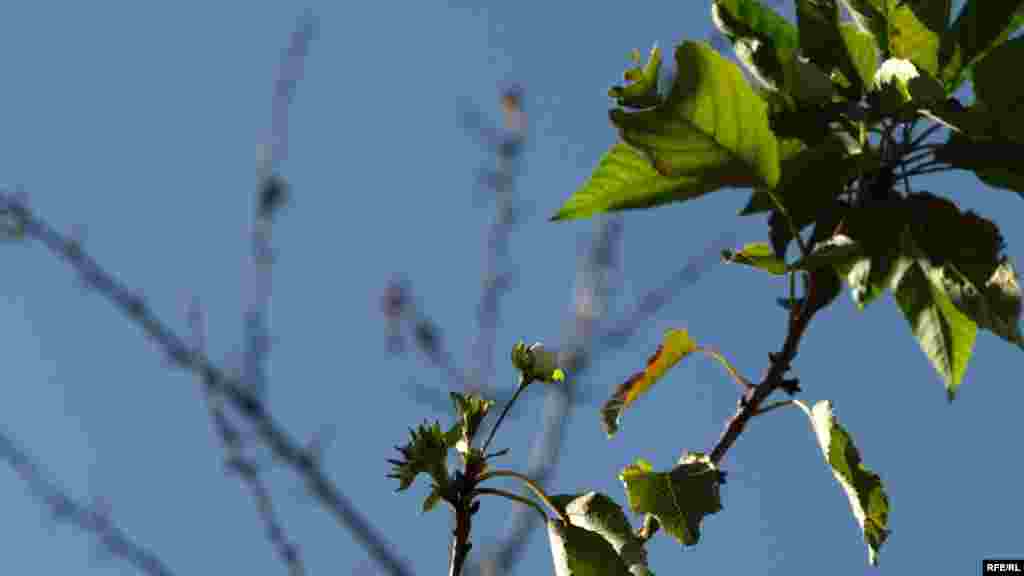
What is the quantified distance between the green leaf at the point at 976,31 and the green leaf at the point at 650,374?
41 centimetres

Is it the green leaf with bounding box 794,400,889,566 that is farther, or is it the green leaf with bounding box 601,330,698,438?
the green leaf with bounding box 601,330,698,438

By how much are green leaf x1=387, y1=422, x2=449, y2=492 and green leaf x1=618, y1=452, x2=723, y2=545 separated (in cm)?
17

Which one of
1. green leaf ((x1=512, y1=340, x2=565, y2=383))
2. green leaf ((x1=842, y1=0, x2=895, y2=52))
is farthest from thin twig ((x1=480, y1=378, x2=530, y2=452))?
green leaf ((x1=842, y1=0, x2=895, y2=52))

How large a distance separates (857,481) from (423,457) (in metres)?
0.40

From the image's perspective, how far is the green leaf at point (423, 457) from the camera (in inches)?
37.2

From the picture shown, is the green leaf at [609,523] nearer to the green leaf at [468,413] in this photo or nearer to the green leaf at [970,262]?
the green leaf at [468,413]

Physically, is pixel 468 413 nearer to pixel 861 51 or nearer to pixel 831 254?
pixel 831 254

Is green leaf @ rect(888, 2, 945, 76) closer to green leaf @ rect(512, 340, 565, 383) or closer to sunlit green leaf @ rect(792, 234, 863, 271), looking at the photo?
sunlit green leaf @ rect(792, 234, 863, 271)

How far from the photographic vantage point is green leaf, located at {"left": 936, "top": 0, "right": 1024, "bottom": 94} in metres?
1.16

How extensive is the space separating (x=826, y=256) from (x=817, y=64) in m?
0.25
